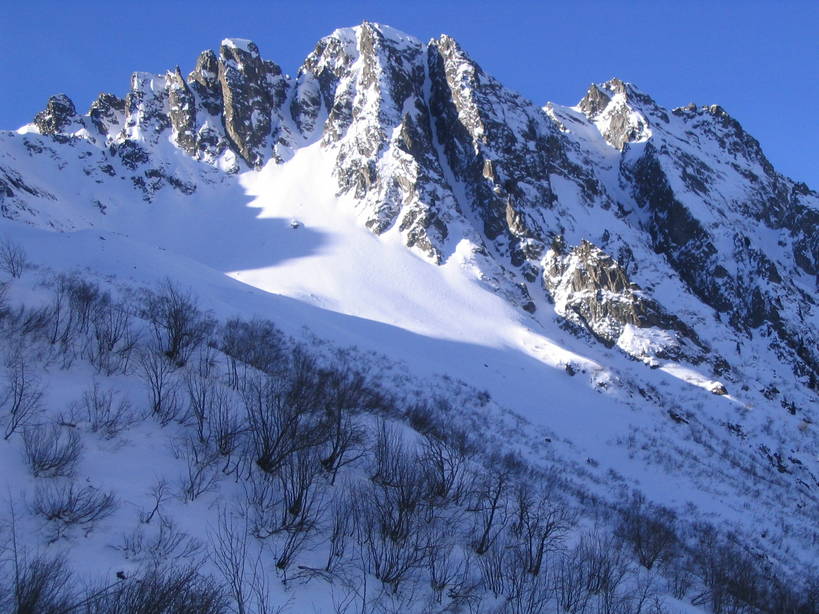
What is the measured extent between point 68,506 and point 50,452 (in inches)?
63.6

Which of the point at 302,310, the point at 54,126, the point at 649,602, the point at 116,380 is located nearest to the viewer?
the point at 649,602

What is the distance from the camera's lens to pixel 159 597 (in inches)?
240

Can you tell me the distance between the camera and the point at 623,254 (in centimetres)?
7956

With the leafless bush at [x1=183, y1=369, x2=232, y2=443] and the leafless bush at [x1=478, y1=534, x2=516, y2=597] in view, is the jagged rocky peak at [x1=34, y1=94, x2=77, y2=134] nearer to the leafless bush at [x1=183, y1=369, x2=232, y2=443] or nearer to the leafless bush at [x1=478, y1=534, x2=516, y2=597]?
the leafless bush at [x1=183, y1=369, x2=232, y2=443]

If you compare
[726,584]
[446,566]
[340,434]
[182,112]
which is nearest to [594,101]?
[182,112]

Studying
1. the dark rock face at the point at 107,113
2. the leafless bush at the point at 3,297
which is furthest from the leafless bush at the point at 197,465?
the dark rock face at the point at 107,113

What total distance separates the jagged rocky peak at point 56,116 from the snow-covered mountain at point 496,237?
0.84 m

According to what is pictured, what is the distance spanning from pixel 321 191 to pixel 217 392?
7960 centimetres

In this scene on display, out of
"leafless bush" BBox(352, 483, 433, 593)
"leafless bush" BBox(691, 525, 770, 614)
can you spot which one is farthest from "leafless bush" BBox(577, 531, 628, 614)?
"leafless bush" BBox(352, 483, 433, 593)

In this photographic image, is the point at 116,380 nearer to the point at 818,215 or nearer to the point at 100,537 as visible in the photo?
the point at 100,537

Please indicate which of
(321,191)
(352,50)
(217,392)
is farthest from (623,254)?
(217,392)

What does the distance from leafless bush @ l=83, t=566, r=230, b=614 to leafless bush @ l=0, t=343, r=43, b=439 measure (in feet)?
16.2

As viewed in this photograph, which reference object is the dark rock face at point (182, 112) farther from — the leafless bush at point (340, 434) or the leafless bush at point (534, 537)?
the leafless bush at point (534, 537)

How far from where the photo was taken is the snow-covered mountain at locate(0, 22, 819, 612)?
4253cm
